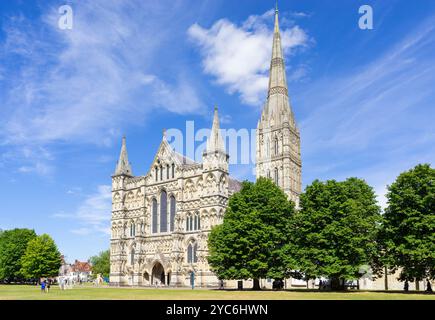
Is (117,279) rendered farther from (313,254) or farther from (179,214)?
(313,254)

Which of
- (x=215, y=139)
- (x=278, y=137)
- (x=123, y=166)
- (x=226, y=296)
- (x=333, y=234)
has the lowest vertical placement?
(x=226, y=296)

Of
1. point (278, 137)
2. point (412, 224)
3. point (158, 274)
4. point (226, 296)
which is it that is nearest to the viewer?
point (226, 296)

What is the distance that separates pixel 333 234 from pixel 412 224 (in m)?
8.00

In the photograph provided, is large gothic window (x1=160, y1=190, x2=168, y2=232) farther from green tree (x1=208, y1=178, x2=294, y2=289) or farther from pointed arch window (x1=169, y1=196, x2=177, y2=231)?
green tree (x1=208, y1=178, x2=294, y2=289)

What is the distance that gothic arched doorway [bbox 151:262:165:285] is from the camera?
78438mm

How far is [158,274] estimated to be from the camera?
3130 inches

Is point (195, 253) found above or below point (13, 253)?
above

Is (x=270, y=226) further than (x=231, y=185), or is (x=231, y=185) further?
(x=231, y=185)

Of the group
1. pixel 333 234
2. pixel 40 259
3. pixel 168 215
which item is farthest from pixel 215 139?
pixel 40 259

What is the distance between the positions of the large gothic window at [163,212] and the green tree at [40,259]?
28120 mm

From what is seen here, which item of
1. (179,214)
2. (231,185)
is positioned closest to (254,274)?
(179,214)

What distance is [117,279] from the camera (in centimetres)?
8206

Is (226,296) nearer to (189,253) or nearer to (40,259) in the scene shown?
(189,253)

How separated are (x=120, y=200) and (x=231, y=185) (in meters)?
21.2
